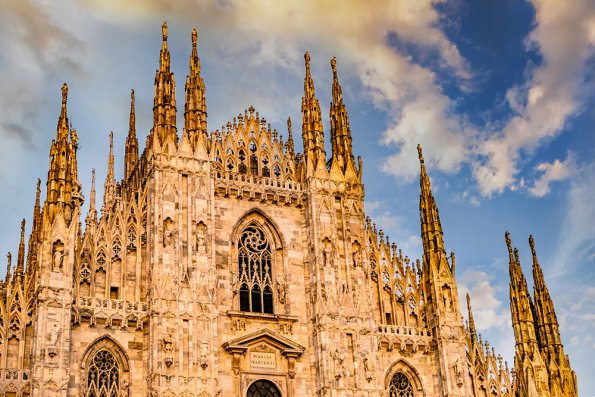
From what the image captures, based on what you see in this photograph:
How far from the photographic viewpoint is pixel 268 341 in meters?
35.5

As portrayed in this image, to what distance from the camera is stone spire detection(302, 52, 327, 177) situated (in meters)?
Answer: 39.8

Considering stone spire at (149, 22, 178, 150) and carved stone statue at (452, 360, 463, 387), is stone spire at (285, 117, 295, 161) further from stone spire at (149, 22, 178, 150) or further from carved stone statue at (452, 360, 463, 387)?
carved stone statue at (452, 360, 463, 387)

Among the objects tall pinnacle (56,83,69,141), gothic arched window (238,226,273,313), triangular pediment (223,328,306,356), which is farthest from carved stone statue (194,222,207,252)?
tall pinnacle (56,83,69,141)

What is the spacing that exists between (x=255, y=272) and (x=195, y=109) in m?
7.92

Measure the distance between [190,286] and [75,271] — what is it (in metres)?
4.57

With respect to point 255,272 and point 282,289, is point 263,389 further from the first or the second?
point 255,272

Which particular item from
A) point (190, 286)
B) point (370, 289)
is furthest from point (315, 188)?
point (190, 286)

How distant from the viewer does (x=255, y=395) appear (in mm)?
34906

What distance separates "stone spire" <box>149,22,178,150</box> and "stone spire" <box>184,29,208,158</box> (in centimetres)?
71

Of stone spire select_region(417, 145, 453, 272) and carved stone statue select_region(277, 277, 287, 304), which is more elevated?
stone spire select_region(417, 145, 453, 272)

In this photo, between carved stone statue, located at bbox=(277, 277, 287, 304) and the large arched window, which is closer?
the large arched window

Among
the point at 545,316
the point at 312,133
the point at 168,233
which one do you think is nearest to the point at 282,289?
the point at 168,233

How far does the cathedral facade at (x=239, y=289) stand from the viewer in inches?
1270

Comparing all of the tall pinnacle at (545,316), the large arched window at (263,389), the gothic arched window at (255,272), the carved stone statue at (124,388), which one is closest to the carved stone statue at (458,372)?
the tall pinnacle at (545,316)
